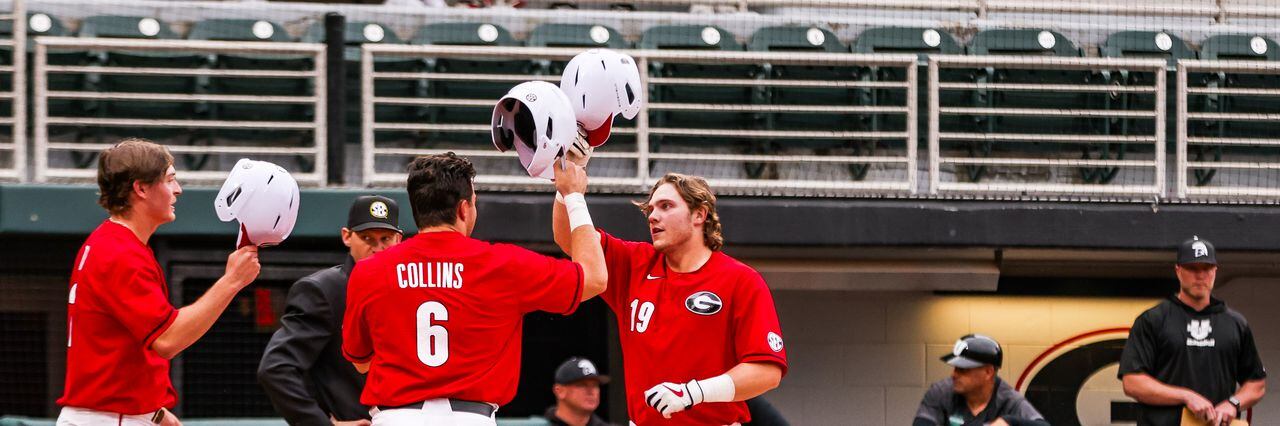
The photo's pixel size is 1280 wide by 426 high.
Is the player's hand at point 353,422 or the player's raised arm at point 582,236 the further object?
the player's hand at point 353,422

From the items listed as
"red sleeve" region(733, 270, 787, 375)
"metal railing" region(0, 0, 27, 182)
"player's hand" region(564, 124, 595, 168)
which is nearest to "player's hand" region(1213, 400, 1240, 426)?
"red sleeve" region(733, 270, 787, 375)

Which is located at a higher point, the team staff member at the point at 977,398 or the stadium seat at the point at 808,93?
the stadium seat at the point at 808,93

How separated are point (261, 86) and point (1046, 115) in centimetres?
514

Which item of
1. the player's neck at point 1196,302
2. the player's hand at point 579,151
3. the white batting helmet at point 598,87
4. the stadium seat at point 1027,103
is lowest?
the player's neck at point 1196,302

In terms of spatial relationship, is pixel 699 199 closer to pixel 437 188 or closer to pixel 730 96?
pixel 437 188

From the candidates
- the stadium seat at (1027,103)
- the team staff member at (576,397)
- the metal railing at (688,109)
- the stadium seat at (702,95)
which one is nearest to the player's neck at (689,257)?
the team staff member at (576,397)

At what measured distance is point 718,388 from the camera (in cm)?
446

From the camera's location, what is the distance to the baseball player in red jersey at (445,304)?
13.5 ft

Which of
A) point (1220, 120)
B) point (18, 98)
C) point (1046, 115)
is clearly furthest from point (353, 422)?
point (1220, 120)

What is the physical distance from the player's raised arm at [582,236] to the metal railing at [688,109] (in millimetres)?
4384

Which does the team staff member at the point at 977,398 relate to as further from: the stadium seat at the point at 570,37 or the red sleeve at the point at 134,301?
the red sleeve at the point at 134,301

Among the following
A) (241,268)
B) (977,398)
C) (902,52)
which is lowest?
(977,398)

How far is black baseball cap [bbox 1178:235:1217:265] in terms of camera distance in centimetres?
738

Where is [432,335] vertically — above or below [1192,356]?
above
